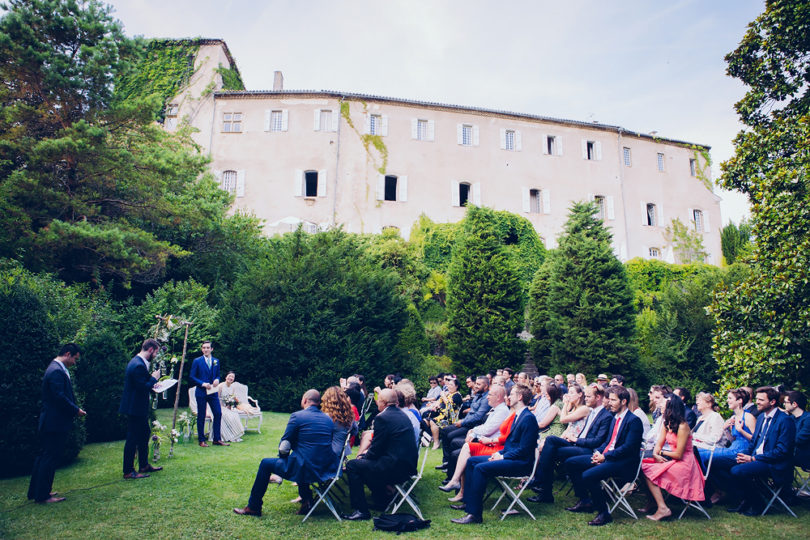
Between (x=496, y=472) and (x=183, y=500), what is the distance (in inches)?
147

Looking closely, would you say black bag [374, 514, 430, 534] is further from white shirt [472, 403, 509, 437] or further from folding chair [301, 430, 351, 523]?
white shirt [472, 403, 509, 437]

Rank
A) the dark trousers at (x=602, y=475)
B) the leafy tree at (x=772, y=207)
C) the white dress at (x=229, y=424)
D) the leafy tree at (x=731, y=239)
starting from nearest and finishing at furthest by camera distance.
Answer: the dark trousers at (x=602, y=475), the leafy tree at (x=772, y=207), the white dress at (x=229, y=424), the leafy tree at (x=731, y=239)

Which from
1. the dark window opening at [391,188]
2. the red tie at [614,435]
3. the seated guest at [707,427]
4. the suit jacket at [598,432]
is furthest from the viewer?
the dark window opening at [391,188]

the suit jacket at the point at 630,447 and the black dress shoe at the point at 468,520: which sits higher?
the suit jacket at the point at 630,447

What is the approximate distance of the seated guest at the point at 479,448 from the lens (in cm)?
678

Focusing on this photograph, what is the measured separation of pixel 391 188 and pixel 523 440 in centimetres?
Result: 2675

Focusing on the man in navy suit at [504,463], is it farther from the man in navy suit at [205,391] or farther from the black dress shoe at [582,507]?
the man in navy suit at [205,391]

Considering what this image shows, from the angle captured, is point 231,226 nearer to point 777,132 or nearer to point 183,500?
point 183,500

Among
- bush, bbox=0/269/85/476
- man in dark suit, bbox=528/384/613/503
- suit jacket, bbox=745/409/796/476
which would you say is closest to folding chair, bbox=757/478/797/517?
suit jacket, bbox=745/409/796/476

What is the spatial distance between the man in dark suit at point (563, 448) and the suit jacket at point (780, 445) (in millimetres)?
1852

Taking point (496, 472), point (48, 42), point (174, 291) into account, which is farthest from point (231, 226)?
point (496, 472)

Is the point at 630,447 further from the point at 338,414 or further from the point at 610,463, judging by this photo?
the point at 338,414

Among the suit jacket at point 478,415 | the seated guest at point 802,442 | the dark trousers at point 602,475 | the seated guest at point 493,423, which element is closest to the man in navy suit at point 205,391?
the suit jacket at point 478,415

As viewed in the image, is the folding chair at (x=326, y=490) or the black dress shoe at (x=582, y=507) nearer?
the folding chair at (x=326, y=490)
